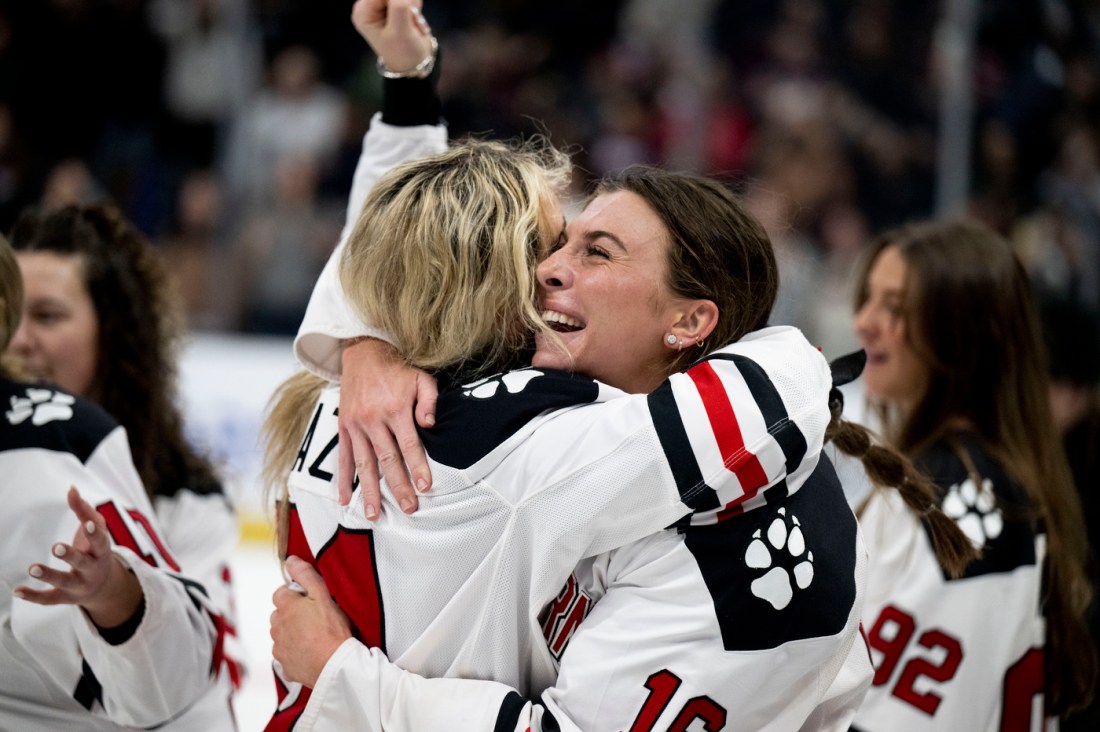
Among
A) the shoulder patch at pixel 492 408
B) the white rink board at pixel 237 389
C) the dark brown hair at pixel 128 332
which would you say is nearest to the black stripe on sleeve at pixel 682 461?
the shoulder patch at pixel 492 408

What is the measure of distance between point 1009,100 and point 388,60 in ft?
13.4

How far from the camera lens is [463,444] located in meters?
1.54

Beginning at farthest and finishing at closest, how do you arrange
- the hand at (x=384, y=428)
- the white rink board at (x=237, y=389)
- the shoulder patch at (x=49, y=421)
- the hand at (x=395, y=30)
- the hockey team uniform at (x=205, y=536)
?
the white rink board at (x=237, y=389) → the hockey team uniform at (x=205, y=536) → the hand at (x=395, y=30) → the shoulder patch at (x=49, y=421) → the hand at (x=384, y=428)

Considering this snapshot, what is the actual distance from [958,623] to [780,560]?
0.73 meters

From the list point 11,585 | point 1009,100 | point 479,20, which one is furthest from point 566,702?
point 479,20

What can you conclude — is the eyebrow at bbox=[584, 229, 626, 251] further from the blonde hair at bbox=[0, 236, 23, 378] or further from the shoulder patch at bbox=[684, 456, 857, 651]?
the blonde hair at bbox=[0, 236, 23, 378]

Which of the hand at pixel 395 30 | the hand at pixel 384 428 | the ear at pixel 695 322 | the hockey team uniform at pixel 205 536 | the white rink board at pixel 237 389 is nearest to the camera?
the hand at pixel 384 428

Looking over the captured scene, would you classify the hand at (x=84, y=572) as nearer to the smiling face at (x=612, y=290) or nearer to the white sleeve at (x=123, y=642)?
the white sleeve at (x=123, y=642)

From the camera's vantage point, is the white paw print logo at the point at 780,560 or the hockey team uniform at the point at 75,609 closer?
the white paw print logo at the point at 780,560

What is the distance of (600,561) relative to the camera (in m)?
1.58

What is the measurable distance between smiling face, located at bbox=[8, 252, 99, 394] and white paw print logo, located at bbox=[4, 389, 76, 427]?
376 millimetres

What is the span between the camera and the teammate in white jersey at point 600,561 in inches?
58.2

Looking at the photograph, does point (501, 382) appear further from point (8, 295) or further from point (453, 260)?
point (8, 295)

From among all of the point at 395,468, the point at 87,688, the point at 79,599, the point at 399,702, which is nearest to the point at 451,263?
the point at 395,468
